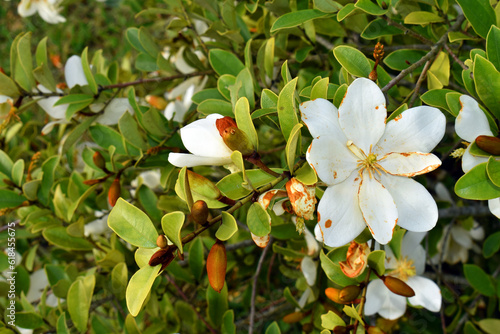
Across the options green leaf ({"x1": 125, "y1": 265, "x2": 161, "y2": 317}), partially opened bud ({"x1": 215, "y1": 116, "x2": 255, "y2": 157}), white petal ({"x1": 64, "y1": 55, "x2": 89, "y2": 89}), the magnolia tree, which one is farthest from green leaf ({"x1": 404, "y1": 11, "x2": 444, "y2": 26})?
white petal ({"x1": 64, "y1": 55, "x2": 89, "y2": 89})

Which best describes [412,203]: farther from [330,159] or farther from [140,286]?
[140,286]

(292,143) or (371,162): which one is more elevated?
(292,143)

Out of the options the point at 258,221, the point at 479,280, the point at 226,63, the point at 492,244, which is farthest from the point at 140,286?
the point at 492,244

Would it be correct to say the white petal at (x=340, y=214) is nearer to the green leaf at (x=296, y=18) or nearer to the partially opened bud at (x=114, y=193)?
the green leaf at (x=296, y=18)

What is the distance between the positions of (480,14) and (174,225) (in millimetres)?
741

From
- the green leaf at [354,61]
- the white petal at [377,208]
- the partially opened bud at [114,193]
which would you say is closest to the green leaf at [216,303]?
the partially opened bud at [114,193]

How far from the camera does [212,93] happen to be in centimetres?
113

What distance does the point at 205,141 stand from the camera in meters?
0.74

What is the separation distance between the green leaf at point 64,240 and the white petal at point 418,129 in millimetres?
932

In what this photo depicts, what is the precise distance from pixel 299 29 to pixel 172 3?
38 cm

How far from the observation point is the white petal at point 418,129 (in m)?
0.74

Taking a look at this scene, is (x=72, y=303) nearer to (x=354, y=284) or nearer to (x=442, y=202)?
(x=354, y=284)

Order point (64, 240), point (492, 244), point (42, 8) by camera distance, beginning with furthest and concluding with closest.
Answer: point (42, 8) → point (492, 244) → point (64, 240)

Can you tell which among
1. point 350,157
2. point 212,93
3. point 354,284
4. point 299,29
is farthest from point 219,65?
point 354,284
